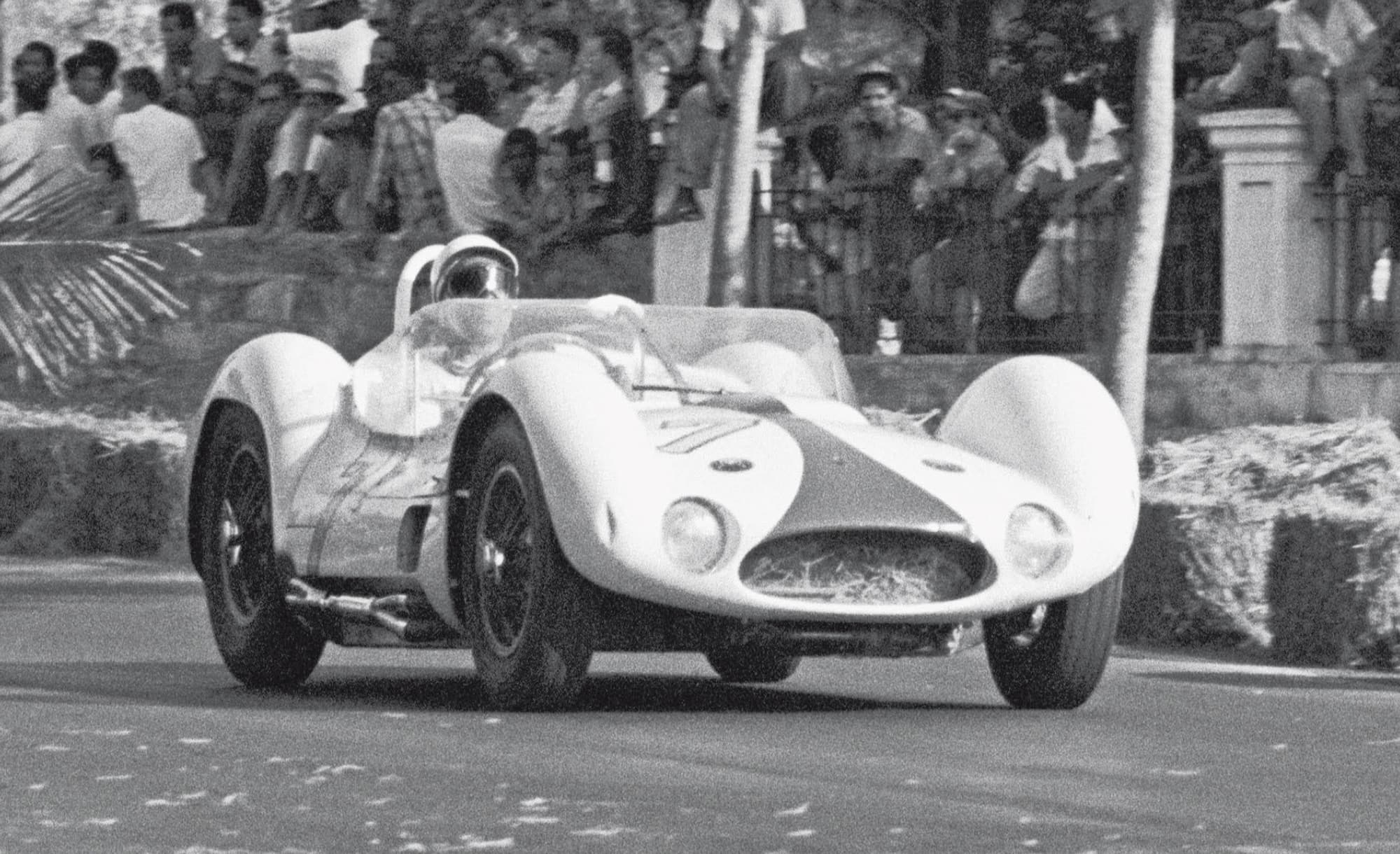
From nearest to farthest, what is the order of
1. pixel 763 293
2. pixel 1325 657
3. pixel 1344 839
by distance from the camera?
1. pixel 1344 839
2. pixel 1325 657
3. pixel 763 293

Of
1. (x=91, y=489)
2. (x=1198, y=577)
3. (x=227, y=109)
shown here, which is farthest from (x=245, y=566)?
(x=227, y=109)

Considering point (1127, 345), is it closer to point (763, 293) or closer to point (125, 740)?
point (763, 293)

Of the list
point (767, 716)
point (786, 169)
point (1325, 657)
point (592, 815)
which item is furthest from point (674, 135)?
point (592, 815)

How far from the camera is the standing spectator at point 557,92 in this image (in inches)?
819

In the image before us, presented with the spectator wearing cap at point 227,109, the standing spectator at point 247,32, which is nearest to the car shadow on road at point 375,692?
the spectator wearing cap at point 227,109

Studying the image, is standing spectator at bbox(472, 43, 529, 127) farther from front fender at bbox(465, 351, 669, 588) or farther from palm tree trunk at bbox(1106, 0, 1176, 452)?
front fender at bbox(465, 351, 669, 588)

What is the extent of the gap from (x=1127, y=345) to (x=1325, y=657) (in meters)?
3.96

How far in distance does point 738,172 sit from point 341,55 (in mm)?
4770

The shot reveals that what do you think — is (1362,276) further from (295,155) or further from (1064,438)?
(295,155)

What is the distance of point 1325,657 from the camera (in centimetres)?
1274

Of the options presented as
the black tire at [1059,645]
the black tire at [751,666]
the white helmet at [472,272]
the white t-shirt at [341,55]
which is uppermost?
the white t-shirt at [341,55]

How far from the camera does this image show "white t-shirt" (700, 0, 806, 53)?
18.9 m

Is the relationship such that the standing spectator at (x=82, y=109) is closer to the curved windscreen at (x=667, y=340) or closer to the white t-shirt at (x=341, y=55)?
the white t-shirt at (x=341, y=55)

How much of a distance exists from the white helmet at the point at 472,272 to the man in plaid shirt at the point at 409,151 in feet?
30.3
